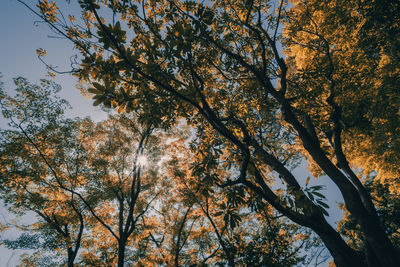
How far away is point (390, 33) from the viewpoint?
535 cm

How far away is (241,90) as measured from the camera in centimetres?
692

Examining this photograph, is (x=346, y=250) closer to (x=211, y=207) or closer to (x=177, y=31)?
(x=177, y=31)

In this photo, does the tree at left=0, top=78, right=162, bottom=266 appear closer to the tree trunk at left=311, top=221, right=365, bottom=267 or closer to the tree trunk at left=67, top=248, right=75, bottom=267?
the tree trunk at left=67, top=248, right=75, bottom=267

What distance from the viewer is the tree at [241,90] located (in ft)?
8.43

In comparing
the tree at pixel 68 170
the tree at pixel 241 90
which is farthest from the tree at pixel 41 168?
the tree at pixel 241 90

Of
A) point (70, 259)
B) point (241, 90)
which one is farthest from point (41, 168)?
point (241, 90)

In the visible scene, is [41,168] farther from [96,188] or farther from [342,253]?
[342,253]

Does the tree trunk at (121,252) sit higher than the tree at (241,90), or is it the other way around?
the tree at (241,90)

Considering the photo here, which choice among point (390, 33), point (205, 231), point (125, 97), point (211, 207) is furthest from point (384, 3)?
point (205, 231)

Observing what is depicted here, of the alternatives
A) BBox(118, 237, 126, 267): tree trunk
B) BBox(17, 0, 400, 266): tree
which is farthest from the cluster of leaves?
BBox(17, 0, 400, 266): tree

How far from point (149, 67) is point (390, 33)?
775 cm

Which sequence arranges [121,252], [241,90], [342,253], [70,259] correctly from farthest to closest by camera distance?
[70,259] → [121,252] → [241,90] → [342,253]

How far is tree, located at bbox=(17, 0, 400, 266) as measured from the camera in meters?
2.57

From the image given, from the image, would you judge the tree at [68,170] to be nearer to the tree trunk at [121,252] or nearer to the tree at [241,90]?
the tree trunk at [121,252]
